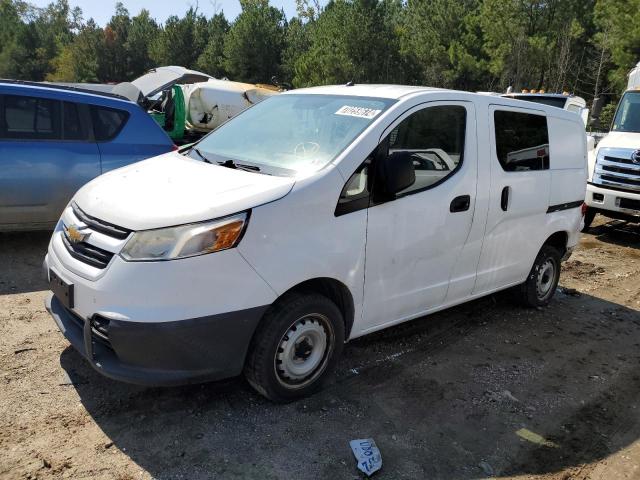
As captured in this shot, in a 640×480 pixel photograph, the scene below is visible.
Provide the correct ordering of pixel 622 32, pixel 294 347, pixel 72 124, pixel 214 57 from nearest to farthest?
pixel 294 347 → pixel 72 124 → pixel 622 32 → pixel 214 57

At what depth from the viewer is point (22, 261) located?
18.3 ft

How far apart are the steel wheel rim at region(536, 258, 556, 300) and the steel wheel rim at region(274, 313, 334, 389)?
111 inches

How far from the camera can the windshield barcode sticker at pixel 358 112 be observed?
3.61m

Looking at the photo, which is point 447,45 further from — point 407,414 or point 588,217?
point 407,414

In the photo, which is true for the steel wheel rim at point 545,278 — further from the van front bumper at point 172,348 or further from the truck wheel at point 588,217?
the truck wheel at point 588,217

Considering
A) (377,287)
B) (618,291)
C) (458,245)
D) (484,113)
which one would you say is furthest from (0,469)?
(618,291)

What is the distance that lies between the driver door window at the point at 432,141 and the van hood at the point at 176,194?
978 millimetres

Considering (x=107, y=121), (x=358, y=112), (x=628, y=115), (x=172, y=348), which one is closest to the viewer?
(x=172, y=348)

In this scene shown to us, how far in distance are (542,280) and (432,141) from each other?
2.37 m

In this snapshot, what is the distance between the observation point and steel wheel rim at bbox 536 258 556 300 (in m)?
5.37

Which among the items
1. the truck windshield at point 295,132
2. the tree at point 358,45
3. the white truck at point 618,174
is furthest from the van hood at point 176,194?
the tree at point 358,45

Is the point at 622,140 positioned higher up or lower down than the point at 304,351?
higher up

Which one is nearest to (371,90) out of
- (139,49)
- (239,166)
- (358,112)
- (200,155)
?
(358,112)

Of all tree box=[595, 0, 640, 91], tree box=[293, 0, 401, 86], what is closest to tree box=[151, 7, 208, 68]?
tree box=[293, 0, 401, 86]
